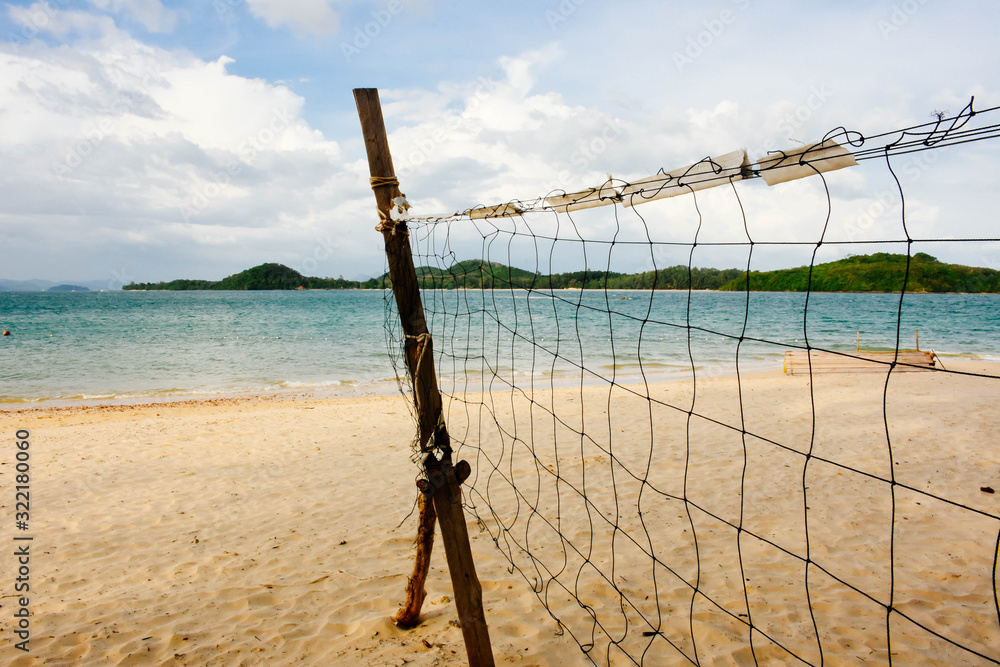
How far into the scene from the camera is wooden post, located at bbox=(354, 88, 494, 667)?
2152mm

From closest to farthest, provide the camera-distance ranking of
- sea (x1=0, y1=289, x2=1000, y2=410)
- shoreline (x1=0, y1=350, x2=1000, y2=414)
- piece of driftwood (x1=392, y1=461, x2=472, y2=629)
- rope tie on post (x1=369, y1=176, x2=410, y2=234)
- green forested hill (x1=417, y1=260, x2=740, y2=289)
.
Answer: rope tie on post (x1=369, y1=176, x2=410, y2=234)
piece of driftwood (x1=392, y1=461, x2=472, y2=629)
green forested hill (x1=417, y1=260, x2=740, y2=289)
shoreline (x1=0, y1=350, x2=1000, y2=414)
sea (x1=0, y1=289, x2=1000, y2=410)

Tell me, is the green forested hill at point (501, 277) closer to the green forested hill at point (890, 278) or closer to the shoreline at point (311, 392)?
the green forested hill at point (890, 278)

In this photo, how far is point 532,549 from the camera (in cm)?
354

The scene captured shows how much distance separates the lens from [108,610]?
2.85m

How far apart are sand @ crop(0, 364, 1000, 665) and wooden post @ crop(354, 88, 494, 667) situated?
560mm

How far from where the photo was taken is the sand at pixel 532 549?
2.60 m

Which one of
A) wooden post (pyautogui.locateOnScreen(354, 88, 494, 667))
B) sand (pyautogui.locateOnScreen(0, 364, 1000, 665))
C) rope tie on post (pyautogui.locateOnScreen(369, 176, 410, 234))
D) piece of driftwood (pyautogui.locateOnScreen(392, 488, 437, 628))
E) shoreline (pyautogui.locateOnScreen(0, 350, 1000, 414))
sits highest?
rope tie on post (pyautogui.locateOnScreen(369, 176, 410, 234))

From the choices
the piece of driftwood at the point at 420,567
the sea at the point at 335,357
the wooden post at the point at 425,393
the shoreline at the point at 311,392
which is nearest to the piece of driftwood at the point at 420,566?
the piece of driftwood at the point at 420,567

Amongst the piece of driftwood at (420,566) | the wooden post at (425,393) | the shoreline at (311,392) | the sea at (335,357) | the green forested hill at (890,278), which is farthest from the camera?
the sea at (335,357)

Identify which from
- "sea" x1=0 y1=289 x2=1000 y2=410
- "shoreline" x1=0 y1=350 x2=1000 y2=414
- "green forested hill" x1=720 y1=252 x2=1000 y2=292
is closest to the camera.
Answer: "green forested hill" x1=720 y1=252 x2=1000 y2=292

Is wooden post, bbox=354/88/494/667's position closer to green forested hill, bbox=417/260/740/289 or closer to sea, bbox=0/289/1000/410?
green forested hill, bbox=417/260/740/289

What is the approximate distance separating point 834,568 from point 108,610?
422cm

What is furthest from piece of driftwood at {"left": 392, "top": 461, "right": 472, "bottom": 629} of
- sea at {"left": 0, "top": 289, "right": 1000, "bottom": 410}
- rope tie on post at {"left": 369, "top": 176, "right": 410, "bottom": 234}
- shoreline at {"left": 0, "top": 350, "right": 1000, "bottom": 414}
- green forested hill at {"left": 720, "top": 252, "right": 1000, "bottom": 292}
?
shoreline at {"left": 0, "top": 350, "right": 1000, "bottom": 414}

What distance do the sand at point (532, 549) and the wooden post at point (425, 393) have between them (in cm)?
56
